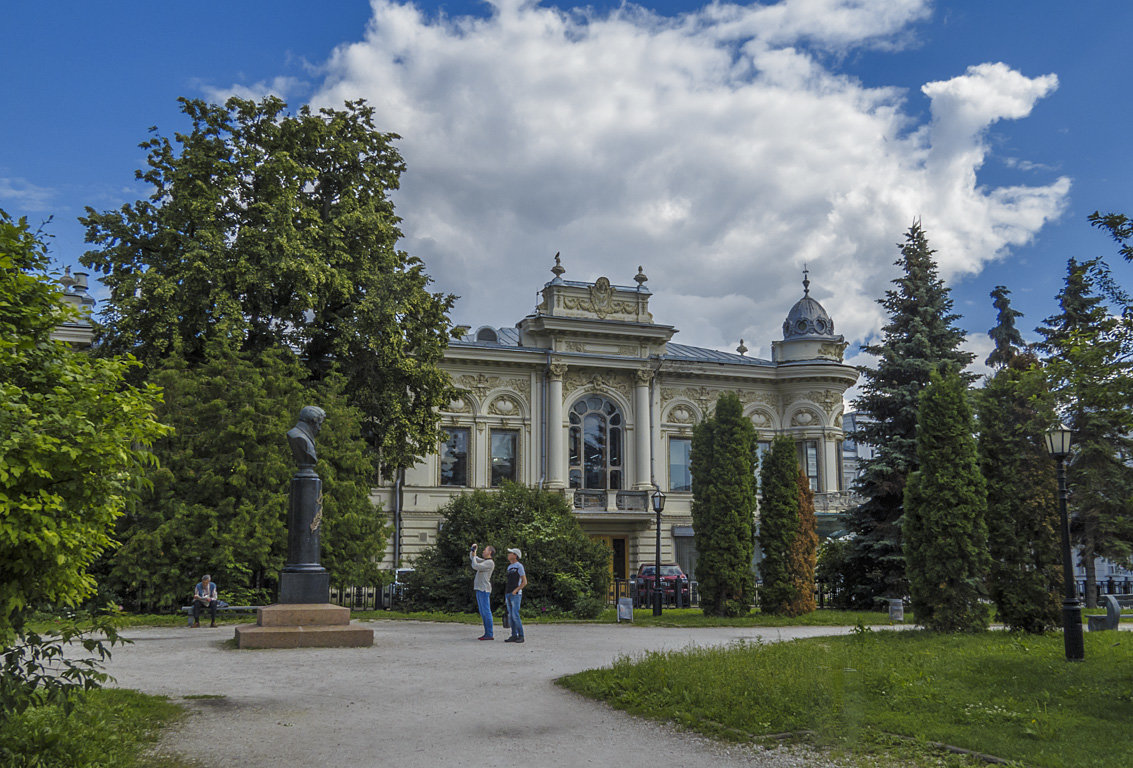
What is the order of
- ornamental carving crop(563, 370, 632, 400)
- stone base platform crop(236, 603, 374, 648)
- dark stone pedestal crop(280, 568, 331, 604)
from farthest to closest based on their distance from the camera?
ornamental carving crop(563, 370, 632, 400), dark stone pedestal crop(280, 568, 331, 604), stone base platform crop(236, 603, 374, 648)

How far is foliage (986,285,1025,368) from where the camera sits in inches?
1379

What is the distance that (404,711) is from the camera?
341 inches

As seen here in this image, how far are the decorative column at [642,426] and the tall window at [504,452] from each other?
198 inches

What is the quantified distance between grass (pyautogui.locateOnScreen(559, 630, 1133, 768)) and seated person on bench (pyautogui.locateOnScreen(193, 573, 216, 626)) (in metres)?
11.2

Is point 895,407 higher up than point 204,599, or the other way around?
point 895,407

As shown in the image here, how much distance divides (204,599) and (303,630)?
6260 mm

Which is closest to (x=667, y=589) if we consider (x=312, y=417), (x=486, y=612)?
(x=486, y=612)

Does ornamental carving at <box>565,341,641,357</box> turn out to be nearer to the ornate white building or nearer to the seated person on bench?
the ornate white building

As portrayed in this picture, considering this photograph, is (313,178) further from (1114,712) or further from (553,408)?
(1114,712)

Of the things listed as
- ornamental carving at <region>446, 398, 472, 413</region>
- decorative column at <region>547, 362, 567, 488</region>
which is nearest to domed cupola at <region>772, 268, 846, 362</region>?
decorative column at <region>547, 362, 567, 488</region>

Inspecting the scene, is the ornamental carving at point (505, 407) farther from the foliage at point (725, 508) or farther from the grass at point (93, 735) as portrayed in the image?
the grass at point (93, 735)

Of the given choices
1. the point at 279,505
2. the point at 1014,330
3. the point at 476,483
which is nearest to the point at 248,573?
the point at 279,505

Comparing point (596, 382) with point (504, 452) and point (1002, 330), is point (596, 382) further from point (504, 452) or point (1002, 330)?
point (1002, 330)

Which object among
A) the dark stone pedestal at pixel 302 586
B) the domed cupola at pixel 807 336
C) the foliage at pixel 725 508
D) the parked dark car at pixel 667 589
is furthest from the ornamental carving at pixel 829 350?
the dark stone pedestal at pixel 302 586
